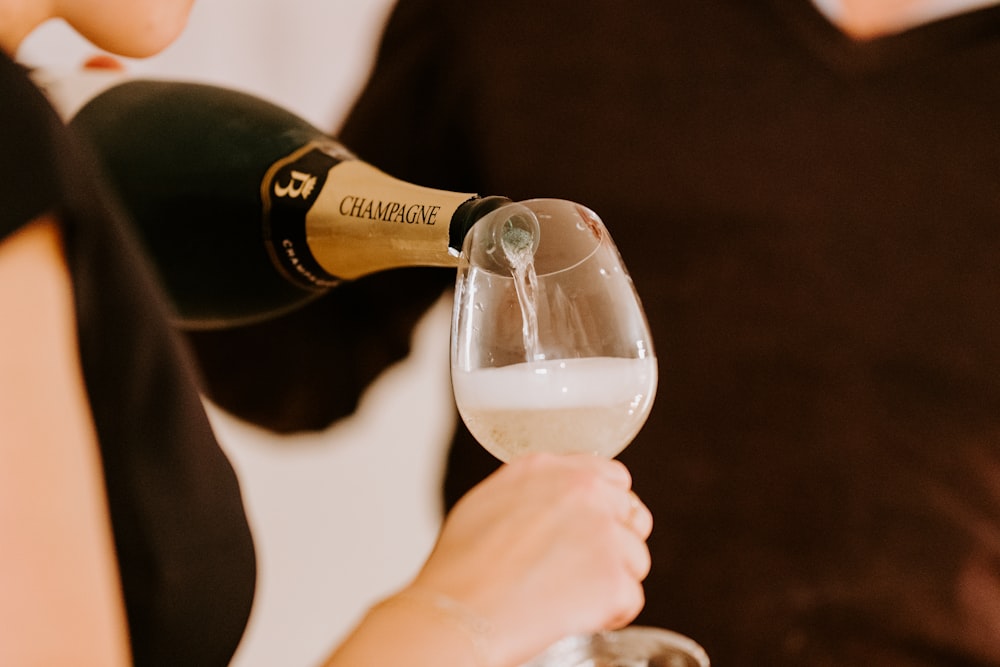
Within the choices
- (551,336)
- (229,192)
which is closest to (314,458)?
(229,192)

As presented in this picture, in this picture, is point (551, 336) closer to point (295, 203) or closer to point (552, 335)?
point (552, 335)

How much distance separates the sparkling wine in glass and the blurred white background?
323 millimetres

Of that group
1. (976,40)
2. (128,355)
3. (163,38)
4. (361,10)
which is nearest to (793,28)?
(976,40)

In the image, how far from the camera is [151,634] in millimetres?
353

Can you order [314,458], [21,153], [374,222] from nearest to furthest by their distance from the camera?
[21,153], [374,222], [314,458]

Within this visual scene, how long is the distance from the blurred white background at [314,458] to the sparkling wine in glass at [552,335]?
323mm

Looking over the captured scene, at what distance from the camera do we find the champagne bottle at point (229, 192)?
57 cm

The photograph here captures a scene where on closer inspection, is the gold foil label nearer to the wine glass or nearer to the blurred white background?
the wine glass

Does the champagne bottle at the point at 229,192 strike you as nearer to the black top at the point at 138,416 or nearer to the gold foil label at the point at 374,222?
the gold foil label at the point at 374,222

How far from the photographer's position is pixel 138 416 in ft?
1.07

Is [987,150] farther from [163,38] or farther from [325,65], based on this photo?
[163,38]

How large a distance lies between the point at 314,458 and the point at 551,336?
362mm

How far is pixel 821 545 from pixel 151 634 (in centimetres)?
59

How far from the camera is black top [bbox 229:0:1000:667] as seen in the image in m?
0.74
